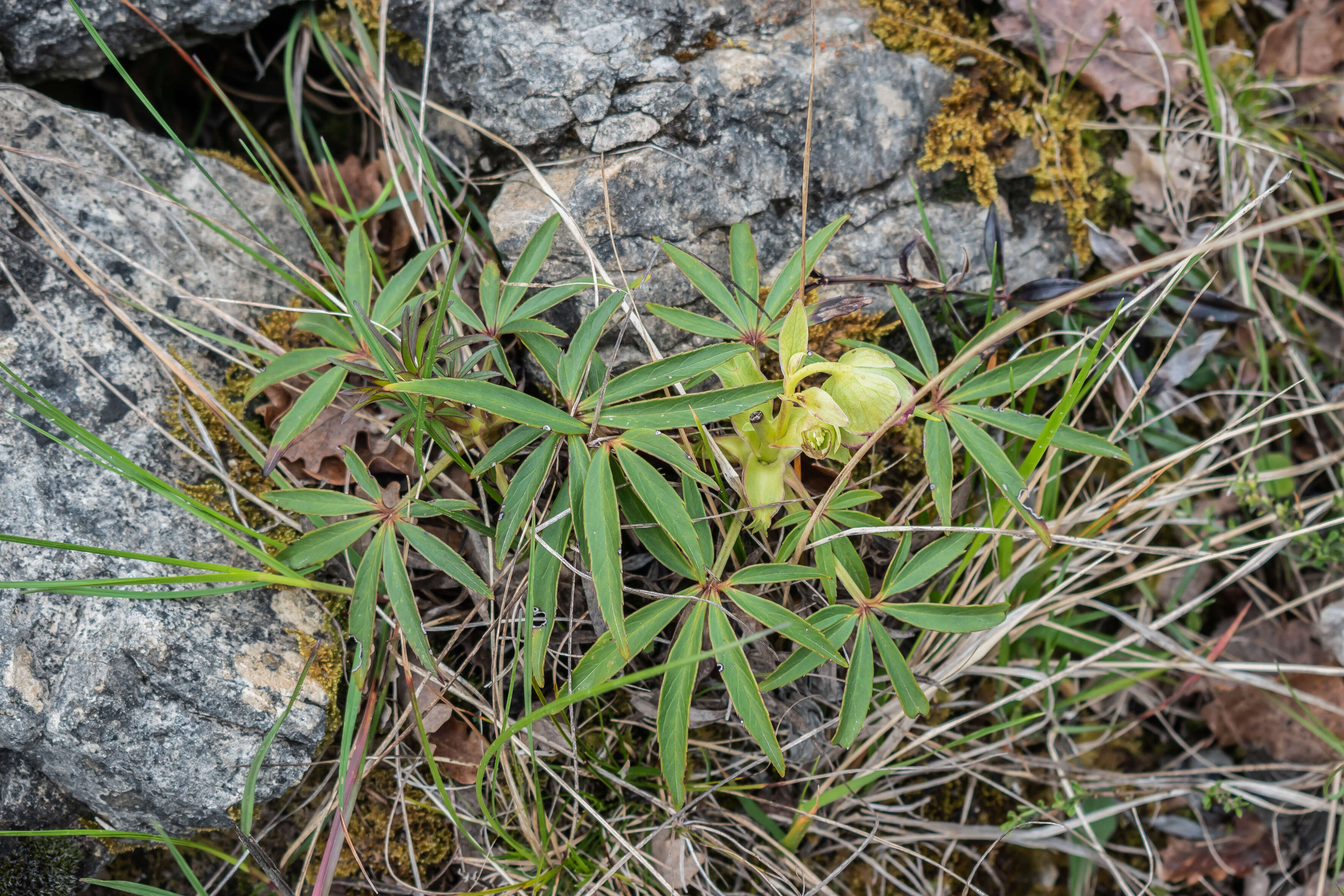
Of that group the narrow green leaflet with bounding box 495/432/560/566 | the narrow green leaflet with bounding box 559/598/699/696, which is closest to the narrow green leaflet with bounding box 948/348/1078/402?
the narrow green leaflet with bounding box 559/598/699/696

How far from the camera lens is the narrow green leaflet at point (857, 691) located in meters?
1.60

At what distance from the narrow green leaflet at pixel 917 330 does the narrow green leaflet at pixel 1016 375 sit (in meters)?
0.10

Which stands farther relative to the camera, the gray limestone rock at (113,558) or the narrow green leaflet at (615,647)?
the gray limestone rock at (113,558)

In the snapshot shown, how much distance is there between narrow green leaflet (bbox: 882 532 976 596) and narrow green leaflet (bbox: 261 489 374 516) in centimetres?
116

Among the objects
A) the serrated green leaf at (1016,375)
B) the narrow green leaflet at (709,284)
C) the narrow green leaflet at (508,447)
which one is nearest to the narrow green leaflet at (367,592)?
the narrow green leaflet at (508,447)

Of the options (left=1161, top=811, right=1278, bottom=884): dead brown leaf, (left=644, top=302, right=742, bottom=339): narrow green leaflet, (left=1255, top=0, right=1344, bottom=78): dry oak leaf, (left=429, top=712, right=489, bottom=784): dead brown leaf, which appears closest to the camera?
(left=644, top=302, right=742, bottom=339): narrow green leaflet

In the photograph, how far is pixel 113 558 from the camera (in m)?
1.76

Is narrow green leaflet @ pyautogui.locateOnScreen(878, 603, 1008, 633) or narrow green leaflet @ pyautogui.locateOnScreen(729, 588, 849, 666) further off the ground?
narrow green leaflet @ pyautogui.locateOnScreen(729, 588, 849, 666)

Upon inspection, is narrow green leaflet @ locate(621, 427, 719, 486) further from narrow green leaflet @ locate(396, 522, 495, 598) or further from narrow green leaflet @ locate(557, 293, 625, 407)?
narrow green leaflet @ locate(396, 522, 495, 598)

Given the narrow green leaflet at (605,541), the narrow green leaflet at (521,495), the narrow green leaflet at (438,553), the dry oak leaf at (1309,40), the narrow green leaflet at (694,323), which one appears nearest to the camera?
the narrow green leaflet at (605,541)

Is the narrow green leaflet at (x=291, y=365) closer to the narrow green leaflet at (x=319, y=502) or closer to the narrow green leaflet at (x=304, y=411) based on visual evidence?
the narrow green leaflet at (x=304, y=411)

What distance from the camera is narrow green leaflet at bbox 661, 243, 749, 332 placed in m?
1.72

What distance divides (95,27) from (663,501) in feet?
6.76

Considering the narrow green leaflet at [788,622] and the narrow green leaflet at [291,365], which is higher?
the narrow green leaflet at [291,365]
